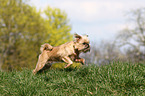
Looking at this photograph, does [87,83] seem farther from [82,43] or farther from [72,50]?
[82,43]

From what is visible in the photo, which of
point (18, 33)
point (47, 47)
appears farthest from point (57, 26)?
point (47, 47)

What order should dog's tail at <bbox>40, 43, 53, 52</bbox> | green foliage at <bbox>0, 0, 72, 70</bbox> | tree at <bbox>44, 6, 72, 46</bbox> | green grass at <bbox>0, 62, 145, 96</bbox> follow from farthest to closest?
tree at <bbox>44, 6, 72, 46</bbox>
green foliage at <bbox>0, 0, 72, 70</bbox>
dog's tail at <bbox>40, 43, 53, 52</bbox>
green grass at <bbox>0, 62, 145, 96</bbox>

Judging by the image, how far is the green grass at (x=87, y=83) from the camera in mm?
5820

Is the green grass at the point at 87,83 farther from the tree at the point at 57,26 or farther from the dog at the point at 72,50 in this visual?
the tree at the point at 57,26

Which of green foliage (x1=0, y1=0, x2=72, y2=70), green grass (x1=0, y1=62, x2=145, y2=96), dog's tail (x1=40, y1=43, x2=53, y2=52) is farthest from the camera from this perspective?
green foliage (x1=0, y1=0, x2=72, y2=70)

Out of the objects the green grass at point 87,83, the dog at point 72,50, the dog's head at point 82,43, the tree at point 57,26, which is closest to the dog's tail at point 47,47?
the dog at point 72,50

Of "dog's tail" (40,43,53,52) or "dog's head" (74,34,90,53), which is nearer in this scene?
"dog's head" (74,34,90,53)

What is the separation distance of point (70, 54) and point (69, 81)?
990 mm

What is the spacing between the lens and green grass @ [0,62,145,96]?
19.1 feet

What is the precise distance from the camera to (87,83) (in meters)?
6.27

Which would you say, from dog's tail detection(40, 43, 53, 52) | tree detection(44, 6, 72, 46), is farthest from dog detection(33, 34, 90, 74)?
tree detection(44, 6, 72, 46)

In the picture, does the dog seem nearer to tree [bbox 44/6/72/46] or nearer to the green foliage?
the green foliage

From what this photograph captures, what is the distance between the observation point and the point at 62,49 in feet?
22.9

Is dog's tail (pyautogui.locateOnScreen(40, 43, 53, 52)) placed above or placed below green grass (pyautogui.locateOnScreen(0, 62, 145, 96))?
above
